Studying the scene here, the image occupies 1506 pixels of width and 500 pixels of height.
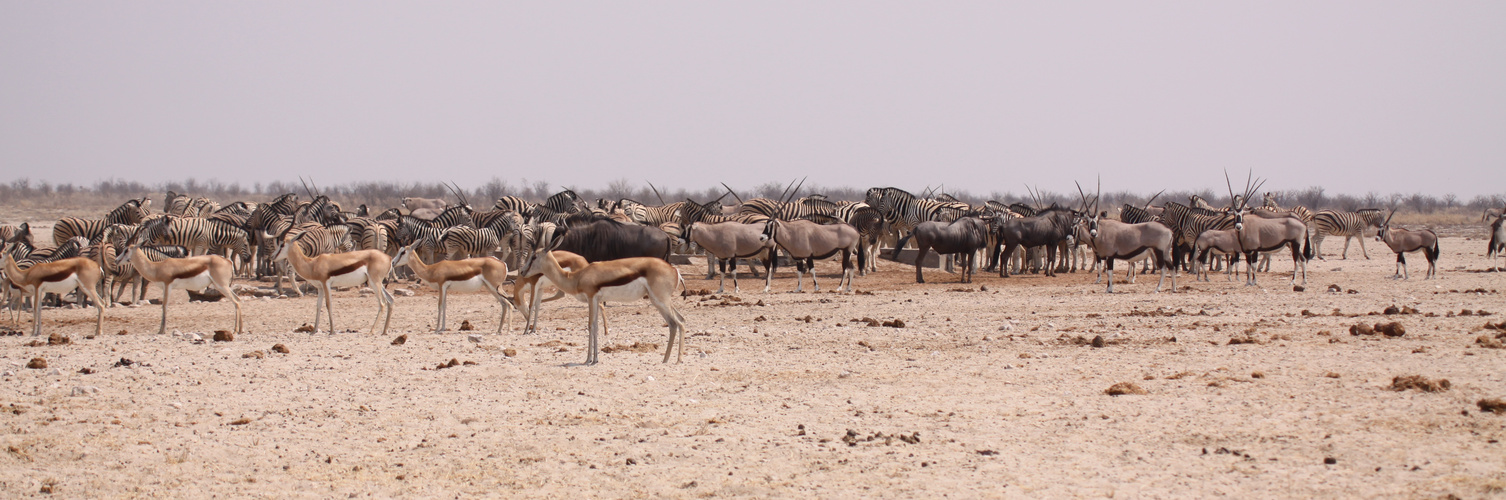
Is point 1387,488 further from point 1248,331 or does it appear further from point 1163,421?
point 1248,331

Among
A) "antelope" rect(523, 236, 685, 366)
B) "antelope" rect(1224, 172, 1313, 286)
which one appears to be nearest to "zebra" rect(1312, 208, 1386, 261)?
"antelope" rect(1224, 172, 1313, 286)

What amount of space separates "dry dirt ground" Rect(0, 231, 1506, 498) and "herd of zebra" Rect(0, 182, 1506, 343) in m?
6.01

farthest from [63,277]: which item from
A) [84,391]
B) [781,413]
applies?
[781,413]

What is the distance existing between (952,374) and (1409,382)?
3.50 metres

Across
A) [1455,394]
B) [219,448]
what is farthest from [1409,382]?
[219,448]

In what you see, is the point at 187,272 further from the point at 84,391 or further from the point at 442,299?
the point at 84,391

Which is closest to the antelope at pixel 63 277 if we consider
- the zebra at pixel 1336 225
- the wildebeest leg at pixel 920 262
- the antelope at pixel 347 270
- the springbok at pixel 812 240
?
the antelope at pixel 347 270

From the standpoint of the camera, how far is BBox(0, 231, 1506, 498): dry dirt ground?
6688mm

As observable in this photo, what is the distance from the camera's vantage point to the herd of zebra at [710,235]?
19500 mm

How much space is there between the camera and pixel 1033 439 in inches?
297

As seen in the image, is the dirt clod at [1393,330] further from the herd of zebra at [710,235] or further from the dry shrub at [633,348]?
the dry shrub at [633,348]

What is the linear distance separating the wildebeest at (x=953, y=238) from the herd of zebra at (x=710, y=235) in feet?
0.09

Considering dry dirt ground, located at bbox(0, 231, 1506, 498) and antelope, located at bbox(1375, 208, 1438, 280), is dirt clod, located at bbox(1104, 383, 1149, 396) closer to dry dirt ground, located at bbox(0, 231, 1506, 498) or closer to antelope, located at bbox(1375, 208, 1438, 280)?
dry dirt ground, located at bbox(0, 231, 1506, 498)

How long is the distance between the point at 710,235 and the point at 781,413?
11804 mm
